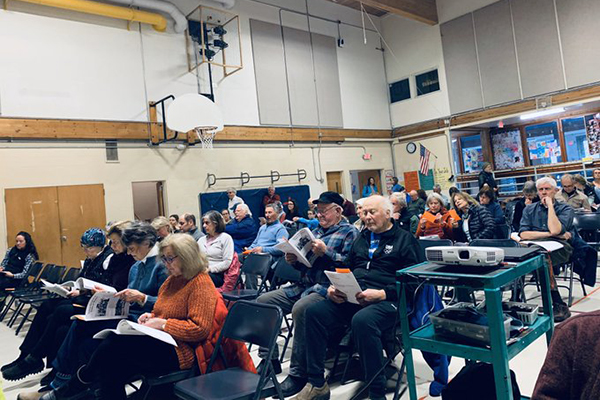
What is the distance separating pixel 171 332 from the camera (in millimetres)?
2316

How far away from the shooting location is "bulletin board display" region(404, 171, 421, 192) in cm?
1232

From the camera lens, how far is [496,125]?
1170cm

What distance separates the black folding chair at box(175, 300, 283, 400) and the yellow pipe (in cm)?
739

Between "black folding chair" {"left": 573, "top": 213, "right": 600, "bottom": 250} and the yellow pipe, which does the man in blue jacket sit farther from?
the yellow pipe

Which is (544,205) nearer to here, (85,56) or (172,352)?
(172,352)

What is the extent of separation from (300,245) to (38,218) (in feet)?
20.2

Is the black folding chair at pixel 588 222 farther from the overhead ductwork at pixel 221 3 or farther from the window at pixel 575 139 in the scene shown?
the overhead ductwork at pixel 221 3

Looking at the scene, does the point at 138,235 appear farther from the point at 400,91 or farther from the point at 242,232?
the point at 400,91

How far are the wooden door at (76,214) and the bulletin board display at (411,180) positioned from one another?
8240 mm

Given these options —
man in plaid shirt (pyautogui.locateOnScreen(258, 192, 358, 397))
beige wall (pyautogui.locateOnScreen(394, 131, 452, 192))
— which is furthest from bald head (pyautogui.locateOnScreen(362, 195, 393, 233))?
beige wall (pyautogui.locateOnScreen(394, 131, 452, 192))

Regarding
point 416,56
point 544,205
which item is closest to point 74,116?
point 544,205

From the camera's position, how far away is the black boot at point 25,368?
3252 millimetres

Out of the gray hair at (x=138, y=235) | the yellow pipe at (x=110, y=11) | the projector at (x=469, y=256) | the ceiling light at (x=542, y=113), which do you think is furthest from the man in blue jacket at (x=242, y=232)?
the ceiling light at (x=542, y=113)

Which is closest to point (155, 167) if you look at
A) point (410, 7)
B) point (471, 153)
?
point (410, 7)
